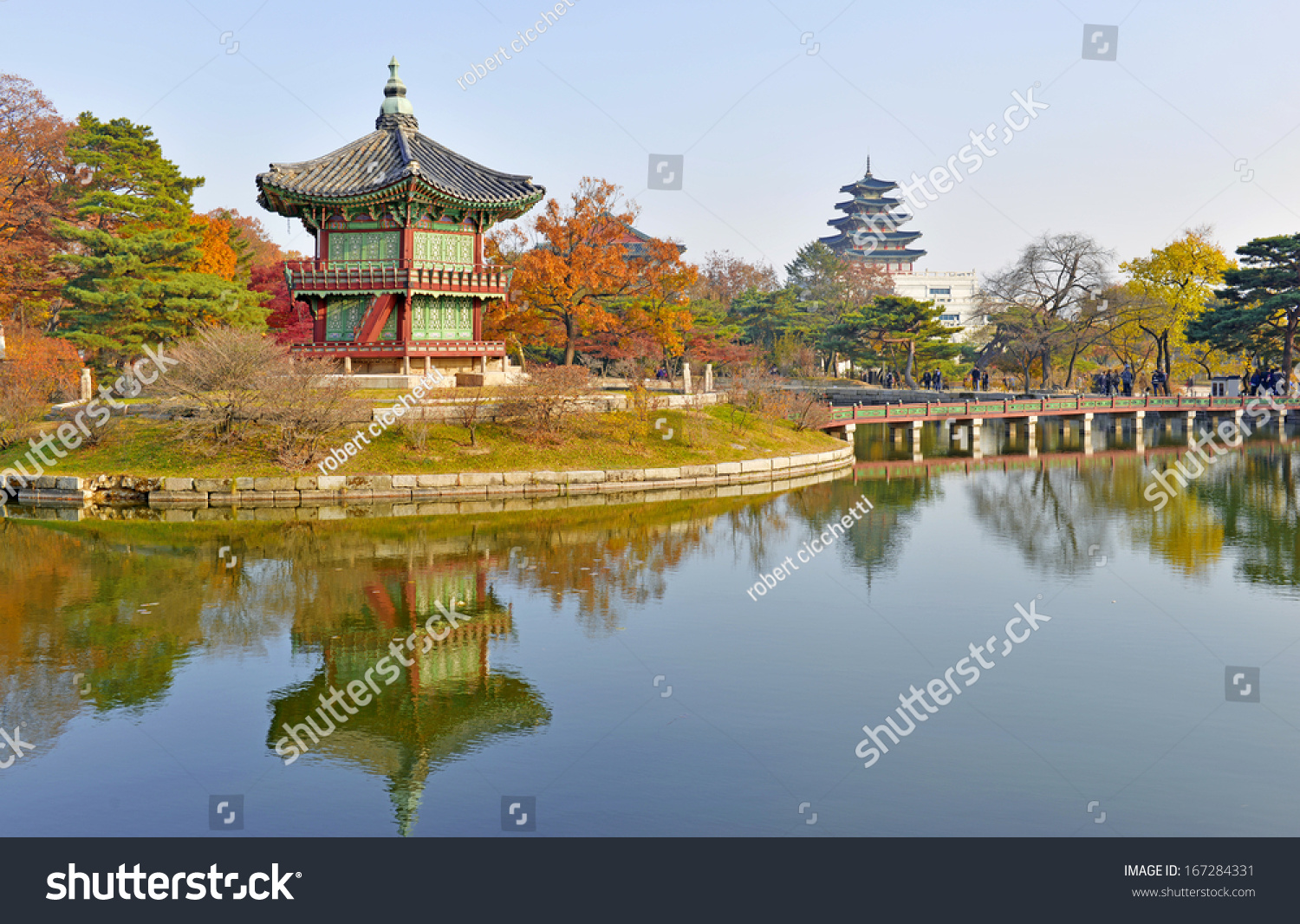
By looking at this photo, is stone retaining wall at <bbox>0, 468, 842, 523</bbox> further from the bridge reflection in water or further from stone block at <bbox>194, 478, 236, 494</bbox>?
the bridge reflection in water

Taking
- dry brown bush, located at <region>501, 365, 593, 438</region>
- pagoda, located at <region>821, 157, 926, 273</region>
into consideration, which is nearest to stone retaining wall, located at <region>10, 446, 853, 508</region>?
dry brown bush, located at <region>501, 365, 593, 438</region>

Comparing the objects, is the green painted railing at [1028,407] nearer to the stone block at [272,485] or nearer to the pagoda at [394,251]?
the pagoda at [394,251]

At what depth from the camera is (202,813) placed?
9641 mm

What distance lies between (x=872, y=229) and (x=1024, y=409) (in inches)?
2503

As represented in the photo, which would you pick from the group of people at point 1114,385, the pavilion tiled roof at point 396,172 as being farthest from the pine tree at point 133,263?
the group of people at point 1114,385

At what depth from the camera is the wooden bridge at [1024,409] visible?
46.4 m

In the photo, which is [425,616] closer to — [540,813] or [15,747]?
[15,747]

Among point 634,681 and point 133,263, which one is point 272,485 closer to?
point 133,263

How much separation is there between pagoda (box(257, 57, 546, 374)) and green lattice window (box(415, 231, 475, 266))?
0.13 feet

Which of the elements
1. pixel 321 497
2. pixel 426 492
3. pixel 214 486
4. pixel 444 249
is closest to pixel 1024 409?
pixel 444 249

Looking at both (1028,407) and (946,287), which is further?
(946,287)

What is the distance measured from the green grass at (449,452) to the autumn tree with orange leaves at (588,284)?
10.7m

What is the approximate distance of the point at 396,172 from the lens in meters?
35.8

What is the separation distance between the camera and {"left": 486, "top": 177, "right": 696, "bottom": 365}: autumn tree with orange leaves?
147 feet
